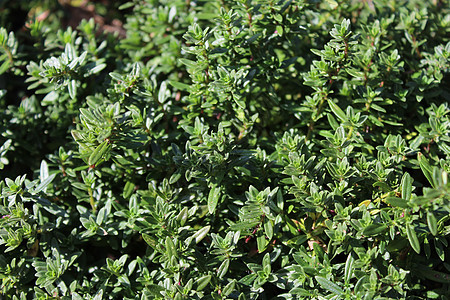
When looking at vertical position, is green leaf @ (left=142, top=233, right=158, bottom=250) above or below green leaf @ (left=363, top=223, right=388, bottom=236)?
below

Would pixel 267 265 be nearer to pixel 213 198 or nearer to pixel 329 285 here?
pixel 329 285

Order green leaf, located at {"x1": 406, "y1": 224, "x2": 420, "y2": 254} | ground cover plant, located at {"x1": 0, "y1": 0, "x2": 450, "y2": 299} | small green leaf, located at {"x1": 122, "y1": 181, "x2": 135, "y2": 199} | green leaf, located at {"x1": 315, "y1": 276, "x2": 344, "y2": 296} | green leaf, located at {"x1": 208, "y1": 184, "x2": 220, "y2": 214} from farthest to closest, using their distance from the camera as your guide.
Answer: small green leaf, located at {"x1": 122, "y1": 181, "x2": 135, "y2": 199}, green leaf, located at {"x1": 208, "y1": 184, "x2": 220, "y2": 214}, ground cover plant, located at {"x1": 0, "y1": 0, "x2": 450, "y2": 299}, green leaf, located at {"x1": 315, "y1": 276, "x2": 344, "y2": 296}, green leaf, located at {"x1": 406, "y1": 224, "x2": 420, "y2": 254}

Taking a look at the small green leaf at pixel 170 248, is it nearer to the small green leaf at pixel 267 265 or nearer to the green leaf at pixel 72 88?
the small green leaf at pixel 267 265

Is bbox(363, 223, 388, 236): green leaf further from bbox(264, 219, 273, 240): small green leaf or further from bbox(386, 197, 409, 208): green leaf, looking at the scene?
bbox(264, 219, 273, 240): small green leaf

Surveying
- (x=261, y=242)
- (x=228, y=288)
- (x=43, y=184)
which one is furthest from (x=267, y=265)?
(x=43, y=184)

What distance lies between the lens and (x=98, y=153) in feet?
7.14

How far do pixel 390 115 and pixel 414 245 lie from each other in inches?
38.3

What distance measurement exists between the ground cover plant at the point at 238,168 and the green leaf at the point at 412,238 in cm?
1

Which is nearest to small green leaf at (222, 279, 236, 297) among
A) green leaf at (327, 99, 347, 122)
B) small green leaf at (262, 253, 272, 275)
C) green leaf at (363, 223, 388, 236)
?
small green leaf at (262, 253, 272, 275)

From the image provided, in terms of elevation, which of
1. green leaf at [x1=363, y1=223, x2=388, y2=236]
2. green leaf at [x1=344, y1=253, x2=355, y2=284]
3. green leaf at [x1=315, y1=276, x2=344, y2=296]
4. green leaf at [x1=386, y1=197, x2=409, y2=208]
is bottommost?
green leaf at [x1=315, y1=276, x2=344, y2=296]

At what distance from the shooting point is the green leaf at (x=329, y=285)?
2.04 meters

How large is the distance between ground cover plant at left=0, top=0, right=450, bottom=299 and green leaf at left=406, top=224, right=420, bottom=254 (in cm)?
1

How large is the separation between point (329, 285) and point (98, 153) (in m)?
1.26

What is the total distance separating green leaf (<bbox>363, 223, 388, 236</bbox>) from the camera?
1.99 meters
